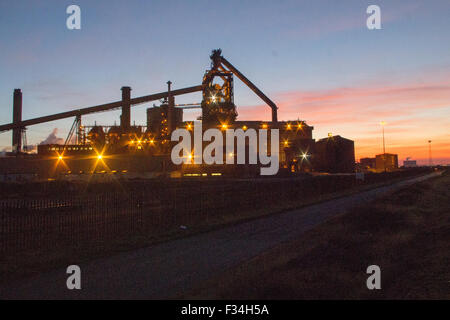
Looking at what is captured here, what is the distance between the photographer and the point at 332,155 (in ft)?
206

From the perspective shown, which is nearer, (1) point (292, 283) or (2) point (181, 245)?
(1) point (292, 283)

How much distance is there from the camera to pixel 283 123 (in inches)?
2736

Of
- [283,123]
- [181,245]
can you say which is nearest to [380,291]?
[181,245]

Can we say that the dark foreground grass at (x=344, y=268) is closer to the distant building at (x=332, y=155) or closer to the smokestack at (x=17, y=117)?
the distant building at (x=332, y=155)

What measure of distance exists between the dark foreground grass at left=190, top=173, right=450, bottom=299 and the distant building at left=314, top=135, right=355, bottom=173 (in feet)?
165

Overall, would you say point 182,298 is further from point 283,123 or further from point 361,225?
point 283,123

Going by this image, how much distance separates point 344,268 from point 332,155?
57111mm

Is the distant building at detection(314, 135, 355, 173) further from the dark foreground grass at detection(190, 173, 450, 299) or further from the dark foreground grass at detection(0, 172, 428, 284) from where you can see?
the dark foreground grass at detection(0, 172, 428, 284)

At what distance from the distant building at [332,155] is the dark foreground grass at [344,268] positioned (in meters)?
50.2

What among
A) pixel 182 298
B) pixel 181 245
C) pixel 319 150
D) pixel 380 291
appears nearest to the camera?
pixel 182 298

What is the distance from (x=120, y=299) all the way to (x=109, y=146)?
6312 centimetres

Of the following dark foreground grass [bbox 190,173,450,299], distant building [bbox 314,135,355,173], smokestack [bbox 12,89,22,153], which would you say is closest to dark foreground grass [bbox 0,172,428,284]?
dark foreground grass [bbox 190,173,450,299]

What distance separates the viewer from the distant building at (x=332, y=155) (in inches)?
2469

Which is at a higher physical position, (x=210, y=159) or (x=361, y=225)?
(x=210, y=159)
